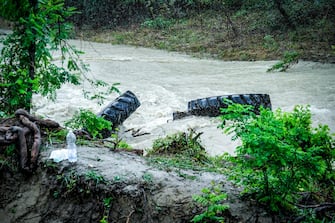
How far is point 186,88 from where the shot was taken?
39.9 feet

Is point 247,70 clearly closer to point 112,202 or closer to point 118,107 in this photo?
point 118,107

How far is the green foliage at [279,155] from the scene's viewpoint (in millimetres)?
2793

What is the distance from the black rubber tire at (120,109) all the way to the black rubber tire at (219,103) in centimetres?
159

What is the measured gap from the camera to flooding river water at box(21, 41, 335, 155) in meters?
8.20

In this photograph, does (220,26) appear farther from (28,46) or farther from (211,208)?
(211,208)

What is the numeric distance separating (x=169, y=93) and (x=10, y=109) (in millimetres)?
7169

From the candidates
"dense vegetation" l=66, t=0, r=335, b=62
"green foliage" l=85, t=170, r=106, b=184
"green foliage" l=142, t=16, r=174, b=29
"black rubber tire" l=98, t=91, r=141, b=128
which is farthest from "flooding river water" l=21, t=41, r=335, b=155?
"green foliage" l=142, t=16, r=174, b=29

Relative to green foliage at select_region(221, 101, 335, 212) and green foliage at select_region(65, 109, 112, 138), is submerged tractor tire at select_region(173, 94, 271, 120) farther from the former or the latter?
green foliage at select_region(221, 101, 335, 212)

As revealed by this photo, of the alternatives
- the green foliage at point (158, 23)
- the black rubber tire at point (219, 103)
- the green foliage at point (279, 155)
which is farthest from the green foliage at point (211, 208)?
the green foliage at point (158, 23)

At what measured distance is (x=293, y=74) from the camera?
1323 centimetres

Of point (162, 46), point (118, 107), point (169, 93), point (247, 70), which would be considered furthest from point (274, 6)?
point (118, 107)

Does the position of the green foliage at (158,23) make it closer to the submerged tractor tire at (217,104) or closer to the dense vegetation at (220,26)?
the dense vegetation at (220,26)

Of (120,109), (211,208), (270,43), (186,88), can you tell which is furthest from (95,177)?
(270,43)

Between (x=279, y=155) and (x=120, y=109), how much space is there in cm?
644
